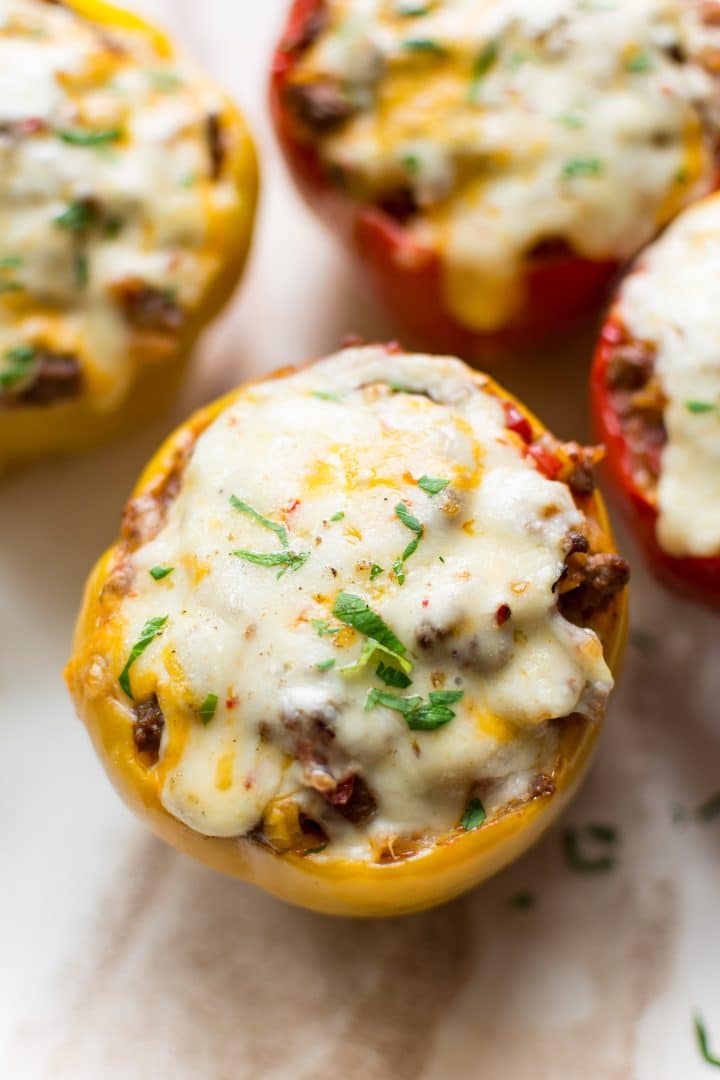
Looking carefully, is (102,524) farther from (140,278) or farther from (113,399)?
(140,278)

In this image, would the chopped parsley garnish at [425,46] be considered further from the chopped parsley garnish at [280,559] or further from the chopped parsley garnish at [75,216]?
the chopped parsley garnish at [280,559]

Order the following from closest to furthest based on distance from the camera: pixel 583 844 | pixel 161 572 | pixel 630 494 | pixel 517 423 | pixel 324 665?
pixel 324 665
pixel 161 572
pixel 517 423
pixel 630 494
pixel 583 844

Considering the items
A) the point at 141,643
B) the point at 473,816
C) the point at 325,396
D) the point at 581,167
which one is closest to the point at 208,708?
the point at 141,643

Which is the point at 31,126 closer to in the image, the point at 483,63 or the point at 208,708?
the point at 483,63

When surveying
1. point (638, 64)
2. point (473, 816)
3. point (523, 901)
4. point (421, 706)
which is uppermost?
point (638, 64)

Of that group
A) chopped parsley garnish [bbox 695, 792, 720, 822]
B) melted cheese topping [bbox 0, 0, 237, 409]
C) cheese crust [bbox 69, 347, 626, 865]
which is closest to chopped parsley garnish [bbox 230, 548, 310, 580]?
cheese crust [bbox 69, 347, 626, 865]

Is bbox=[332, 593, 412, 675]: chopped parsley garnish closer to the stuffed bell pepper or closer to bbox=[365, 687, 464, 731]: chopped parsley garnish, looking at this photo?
bbox=[365, 687, 464, 731]: chopped parsley garnish
